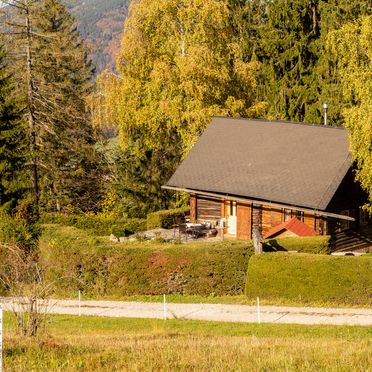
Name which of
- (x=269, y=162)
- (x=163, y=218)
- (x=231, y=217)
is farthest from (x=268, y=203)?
(x=163, y=218)

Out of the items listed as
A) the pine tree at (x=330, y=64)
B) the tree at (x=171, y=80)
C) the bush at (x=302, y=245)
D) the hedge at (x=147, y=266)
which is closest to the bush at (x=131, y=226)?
the hedge at (x=147, y=266)

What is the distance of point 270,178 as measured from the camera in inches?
1345

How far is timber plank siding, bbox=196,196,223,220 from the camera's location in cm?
3659

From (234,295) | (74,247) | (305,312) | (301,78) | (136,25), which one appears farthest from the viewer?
(301,78)

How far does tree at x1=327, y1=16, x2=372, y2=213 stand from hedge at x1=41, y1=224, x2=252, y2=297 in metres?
6.21

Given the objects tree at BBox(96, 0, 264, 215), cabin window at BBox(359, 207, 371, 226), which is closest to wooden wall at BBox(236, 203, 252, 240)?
cabin window at BBox(359, 207, 371, 226)

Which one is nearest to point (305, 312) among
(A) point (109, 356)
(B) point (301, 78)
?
(A) point (109, 356)

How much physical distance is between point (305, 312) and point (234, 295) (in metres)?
3.93

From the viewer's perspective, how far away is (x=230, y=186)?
34.8 metres

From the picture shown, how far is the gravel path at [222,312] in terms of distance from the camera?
76.1ft

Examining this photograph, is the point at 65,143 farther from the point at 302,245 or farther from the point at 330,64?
the point at 302,245

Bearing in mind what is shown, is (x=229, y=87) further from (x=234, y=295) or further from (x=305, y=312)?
(x=305, y=312)

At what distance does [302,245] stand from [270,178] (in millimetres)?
6920

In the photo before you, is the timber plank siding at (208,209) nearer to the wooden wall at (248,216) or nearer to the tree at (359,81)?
the wooden wall at (248,216)
